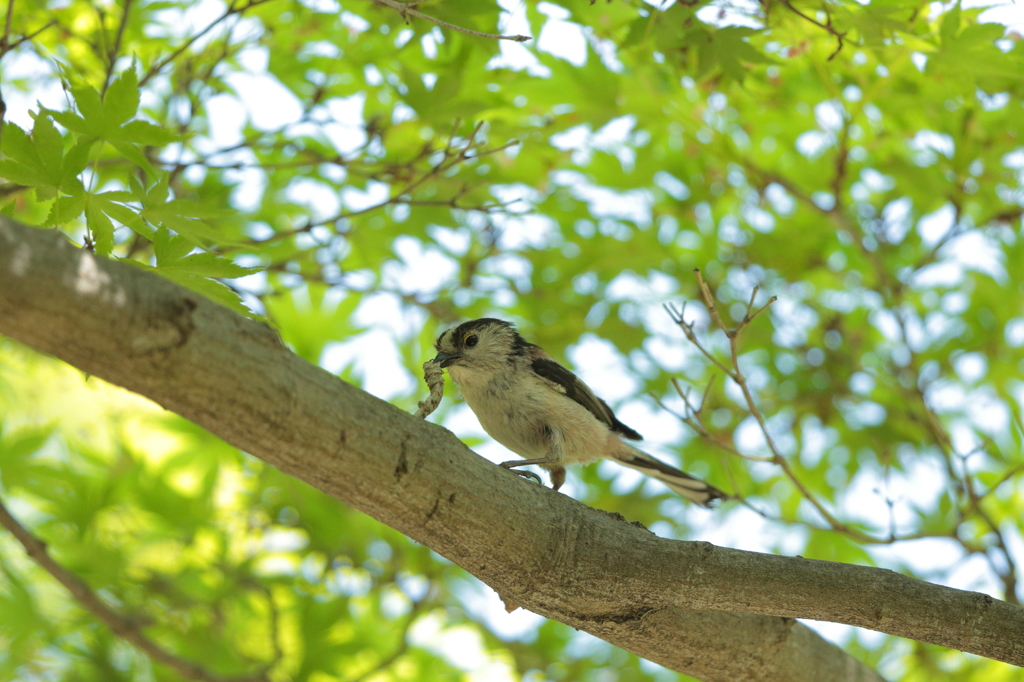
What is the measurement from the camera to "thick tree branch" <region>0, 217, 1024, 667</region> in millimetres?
1846

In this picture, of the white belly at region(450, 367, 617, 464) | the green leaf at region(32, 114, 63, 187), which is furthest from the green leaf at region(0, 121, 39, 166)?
the white belly at region(450, 367, 617, 464)

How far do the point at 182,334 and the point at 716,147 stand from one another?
13.2 feet

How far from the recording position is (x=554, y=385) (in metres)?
4.50

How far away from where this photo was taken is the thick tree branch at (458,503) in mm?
1846

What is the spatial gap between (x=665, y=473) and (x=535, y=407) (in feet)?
3.97

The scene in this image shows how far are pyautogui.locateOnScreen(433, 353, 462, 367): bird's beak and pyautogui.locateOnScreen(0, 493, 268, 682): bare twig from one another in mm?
2231

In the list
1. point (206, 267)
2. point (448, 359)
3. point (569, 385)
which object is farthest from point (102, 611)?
point (569, 385)

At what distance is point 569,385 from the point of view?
4.59m

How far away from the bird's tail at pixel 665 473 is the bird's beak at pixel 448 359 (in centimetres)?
125

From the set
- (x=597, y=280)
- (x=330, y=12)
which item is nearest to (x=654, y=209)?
(x=597, y=280)

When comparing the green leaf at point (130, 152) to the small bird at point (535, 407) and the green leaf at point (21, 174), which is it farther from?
the small bird at point (535, 407)

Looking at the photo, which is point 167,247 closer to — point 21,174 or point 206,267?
point 206,267

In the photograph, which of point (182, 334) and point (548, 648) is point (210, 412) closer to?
point (182, 334)

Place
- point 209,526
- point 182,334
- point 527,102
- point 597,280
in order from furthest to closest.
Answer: point 597,280 → point 209,526 → point 527,102 → point 182,334
